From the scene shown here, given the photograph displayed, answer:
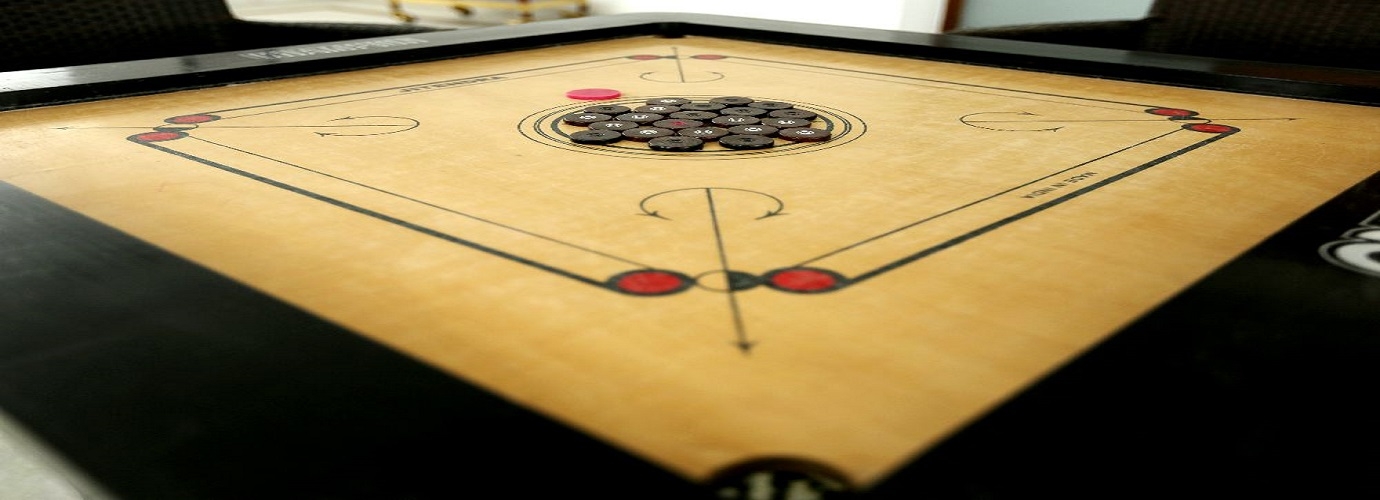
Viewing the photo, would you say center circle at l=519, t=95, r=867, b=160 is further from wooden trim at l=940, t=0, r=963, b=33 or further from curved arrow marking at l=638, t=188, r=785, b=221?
wooden trim at l=940, t=0, r=963, b=33

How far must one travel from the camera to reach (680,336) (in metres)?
0.64

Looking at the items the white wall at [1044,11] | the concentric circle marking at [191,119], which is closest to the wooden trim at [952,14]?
the white wall at [1044,11]

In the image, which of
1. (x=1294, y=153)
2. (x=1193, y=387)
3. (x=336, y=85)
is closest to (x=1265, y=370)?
(x=1193, y=387)

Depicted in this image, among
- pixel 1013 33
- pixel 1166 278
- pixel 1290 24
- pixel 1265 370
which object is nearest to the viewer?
pixel 1265 370

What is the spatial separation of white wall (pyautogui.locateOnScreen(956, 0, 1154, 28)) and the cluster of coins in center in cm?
327

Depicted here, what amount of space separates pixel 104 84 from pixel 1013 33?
192 cm

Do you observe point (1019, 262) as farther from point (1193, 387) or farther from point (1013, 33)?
point (1013, 33)

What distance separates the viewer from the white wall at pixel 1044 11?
4125 millimetres

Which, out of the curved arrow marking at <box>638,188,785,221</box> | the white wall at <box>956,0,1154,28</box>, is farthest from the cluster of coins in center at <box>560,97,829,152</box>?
the white wall at <box>956,0,1154,28</box>

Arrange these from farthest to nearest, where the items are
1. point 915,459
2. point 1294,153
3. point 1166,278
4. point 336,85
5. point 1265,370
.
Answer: point 336,85
point 1294,153
point 1166,278
point 1265,370
point 915,459

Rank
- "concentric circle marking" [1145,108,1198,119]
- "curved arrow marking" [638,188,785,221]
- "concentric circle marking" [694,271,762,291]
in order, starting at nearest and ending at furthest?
"concentric circle marking" [694,271,762,291] < "curved arrow marking" [638,188,785,221] < "concentric circle marking" [1145,108,1198,119]

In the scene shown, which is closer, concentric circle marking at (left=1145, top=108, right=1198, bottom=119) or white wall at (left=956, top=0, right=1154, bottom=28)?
concentric circle marking at (left=1145, top=108, right=1198, bottom=119)

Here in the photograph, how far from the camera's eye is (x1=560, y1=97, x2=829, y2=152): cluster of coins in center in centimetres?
122

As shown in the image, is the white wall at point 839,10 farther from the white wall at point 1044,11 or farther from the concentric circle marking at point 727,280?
the concentric circle marking at point 727,280
